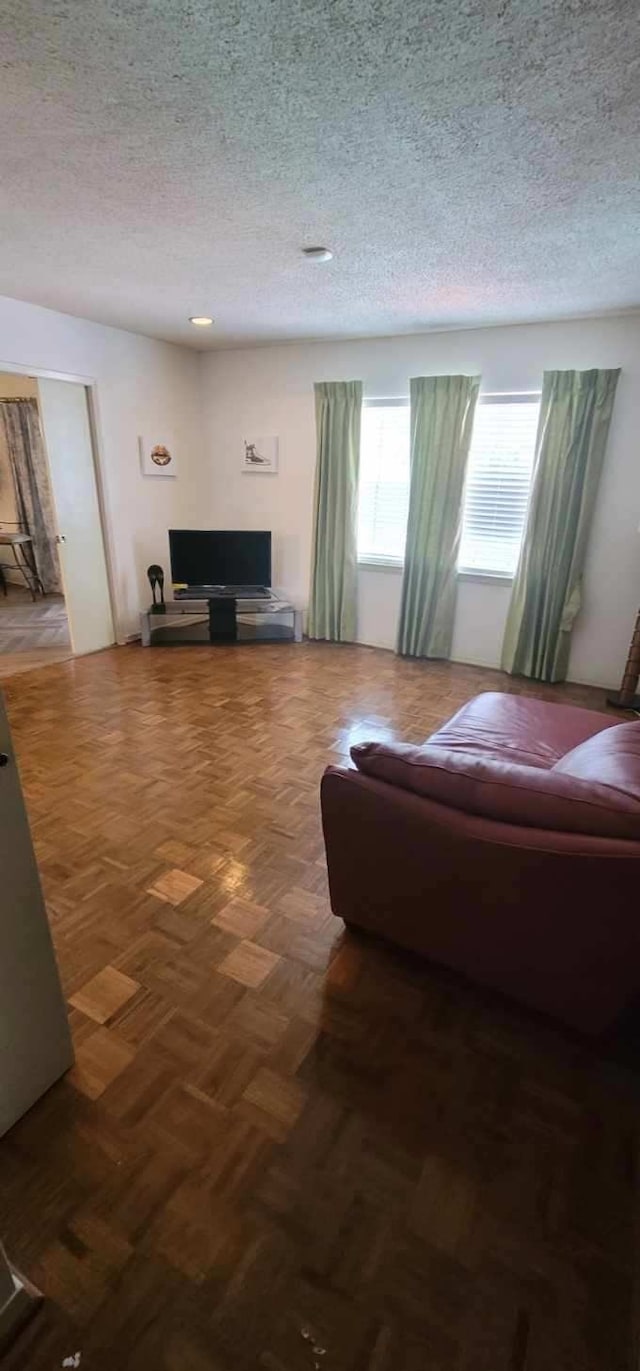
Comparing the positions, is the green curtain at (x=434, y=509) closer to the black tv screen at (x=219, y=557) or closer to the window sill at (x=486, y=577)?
the window sill at (x=486, y=577)

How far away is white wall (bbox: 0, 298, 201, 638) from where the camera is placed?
3.65 meters

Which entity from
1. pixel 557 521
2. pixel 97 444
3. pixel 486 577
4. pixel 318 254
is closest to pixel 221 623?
pixel 97 444

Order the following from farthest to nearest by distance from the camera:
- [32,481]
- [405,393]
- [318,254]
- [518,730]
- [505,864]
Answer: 1. [32,481]
2. [405,393]
3. [318,254]
4. [518,730]
5. [505,864]

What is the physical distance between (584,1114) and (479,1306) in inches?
18.2

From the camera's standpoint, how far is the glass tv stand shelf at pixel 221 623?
483 centimetres

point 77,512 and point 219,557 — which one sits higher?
point 77,512

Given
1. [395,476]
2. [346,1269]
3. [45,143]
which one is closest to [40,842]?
[346,1269]

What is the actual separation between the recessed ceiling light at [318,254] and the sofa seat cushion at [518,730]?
2.15m

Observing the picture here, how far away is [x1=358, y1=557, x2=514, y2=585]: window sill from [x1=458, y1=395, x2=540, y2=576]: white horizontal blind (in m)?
0.04

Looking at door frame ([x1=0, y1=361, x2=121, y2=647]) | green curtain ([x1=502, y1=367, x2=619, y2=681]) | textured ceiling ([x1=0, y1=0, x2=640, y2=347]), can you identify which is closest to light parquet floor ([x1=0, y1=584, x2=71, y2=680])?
door frame ([x1=0, y1=361, x2=121, y2=647])

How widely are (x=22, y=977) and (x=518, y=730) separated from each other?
180 centimetres

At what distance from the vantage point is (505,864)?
127 centimetres

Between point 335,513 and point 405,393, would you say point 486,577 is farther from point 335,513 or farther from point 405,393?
point 405,393

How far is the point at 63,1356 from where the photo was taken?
0.90m
